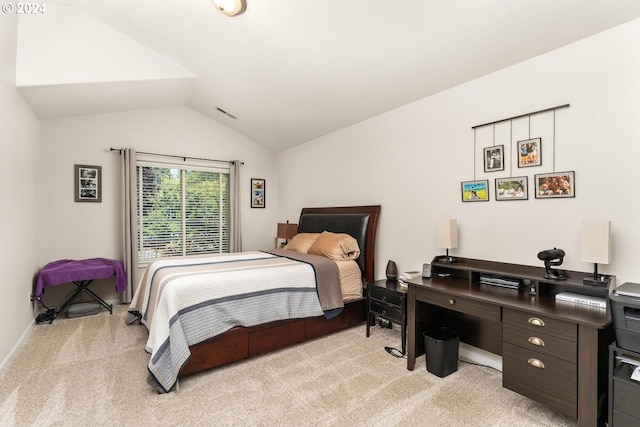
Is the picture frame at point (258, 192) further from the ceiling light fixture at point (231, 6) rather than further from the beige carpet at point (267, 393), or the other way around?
the ceiling light fixture at point (231, 6)

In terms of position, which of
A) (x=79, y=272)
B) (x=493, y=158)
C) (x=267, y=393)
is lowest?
(x=267, y=393)

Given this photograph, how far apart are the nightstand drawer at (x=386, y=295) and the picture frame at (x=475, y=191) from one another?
3.56 ft

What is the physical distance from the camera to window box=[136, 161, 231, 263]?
15.2 feet

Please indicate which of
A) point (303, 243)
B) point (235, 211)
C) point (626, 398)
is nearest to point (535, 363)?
point (626, 398)

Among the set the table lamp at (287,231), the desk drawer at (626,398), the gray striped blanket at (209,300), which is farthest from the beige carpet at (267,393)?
the table lamp at (287,231)

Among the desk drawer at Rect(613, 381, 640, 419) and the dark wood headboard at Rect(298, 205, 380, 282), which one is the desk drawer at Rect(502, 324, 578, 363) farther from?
the dark wood headboard at Rect(298, 205, 380, 282)

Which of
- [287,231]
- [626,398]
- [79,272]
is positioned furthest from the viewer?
[287,231]

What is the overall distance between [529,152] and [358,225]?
1.89 m

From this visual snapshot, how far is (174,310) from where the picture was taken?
2.24 meters

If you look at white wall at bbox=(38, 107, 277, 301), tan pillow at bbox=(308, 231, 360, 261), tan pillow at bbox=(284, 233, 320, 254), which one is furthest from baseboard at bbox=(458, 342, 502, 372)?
white wall at bbox=(38, 107, 277, 301)

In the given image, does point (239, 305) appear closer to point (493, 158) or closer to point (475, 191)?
point (475, 191)

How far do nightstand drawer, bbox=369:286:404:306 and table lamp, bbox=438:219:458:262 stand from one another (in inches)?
22.0

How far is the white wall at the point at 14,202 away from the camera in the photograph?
2494 millimetres

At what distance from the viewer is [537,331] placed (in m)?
1.77
